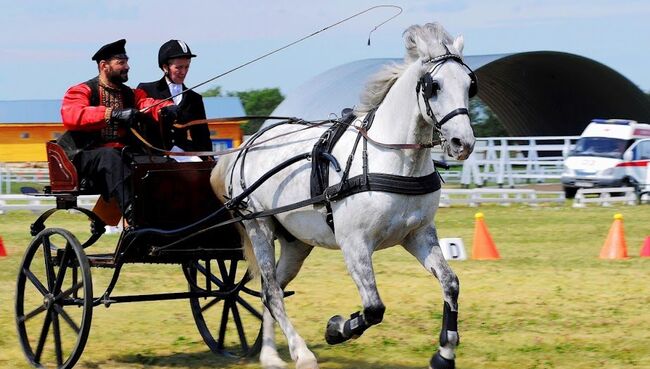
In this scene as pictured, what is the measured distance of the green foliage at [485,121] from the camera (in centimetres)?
5006

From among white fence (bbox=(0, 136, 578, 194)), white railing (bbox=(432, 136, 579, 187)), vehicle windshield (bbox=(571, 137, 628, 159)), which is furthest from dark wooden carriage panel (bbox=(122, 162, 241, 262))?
vehicle windshield (bbox=(571, 137, 628, 159))

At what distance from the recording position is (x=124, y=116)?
7.78 meters

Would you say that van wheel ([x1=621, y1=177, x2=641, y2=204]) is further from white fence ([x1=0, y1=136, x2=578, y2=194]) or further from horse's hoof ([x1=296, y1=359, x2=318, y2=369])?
horse's hoof ([x1=296, y1=359, x2=318, y2=369])

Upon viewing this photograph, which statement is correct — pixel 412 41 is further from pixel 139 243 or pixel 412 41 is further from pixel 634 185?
pixel 634 185

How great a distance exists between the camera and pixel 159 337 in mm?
9352

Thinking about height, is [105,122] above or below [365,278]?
above

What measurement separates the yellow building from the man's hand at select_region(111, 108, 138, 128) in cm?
2969

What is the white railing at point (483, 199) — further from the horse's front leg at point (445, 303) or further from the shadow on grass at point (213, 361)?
the horse's front leg at point (445, 303)

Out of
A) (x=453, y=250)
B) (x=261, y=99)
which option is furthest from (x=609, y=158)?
(x=261, y=99)

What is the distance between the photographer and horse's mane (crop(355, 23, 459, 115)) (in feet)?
22.0

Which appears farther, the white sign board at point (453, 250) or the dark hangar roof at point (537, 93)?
the dark hangar roof at point (537, 93)

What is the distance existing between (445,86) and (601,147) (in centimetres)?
2517

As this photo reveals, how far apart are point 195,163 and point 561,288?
4.74 meters

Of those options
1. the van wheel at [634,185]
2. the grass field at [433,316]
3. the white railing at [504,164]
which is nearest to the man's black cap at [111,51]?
the grass field at [433,316]
